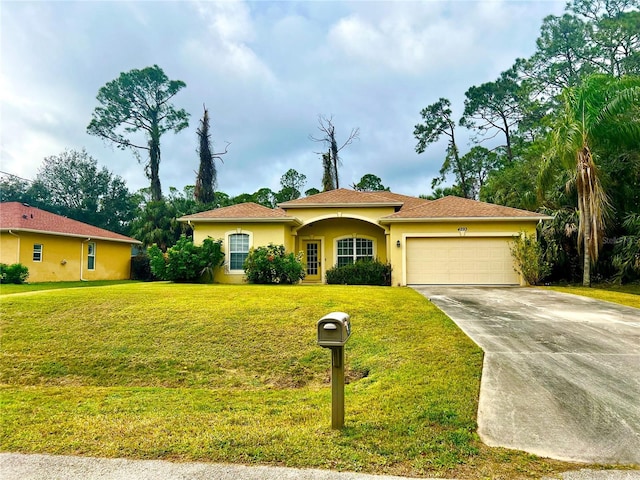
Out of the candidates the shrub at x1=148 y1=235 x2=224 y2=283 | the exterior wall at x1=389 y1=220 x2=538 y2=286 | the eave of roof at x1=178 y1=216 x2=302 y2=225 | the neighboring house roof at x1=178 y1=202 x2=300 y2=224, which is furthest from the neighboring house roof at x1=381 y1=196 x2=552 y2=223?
the shrub at x1=148 y1=235 x2=224 y2=283

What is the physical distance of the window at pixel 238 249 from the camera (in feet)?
55.3

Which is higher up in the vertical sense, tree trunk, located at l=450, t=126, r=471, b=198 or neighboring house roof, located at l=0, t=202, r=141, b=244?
tree trunk, located at l=450, t=126, r=471, b=198

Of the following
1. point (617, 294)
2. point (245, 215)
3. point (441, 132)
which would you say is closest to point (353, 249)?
point (245, 215)

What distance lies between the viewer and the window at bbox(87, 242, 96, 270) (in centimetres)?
2053

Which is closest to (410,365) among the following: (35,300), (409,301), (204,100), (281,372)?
(281,372)

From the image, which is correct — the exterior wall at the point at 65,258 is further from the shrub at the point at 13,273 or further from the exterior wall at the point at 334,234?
the exterior wall at the point at 334,234

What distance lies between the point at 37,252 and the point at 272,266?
37.7ft

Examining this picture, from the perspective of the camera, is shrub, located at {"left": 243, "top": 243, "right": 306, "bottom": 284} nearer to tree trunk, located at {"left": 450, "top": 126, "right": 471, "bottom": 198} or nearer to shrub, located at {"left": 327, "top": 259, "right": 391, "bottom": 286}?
shrub, located at {"left": 327, "top": 259, "right": 391, "bottom": 286}

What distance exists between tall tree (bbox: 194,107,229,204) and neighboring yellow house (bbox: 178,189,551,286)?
13.1m

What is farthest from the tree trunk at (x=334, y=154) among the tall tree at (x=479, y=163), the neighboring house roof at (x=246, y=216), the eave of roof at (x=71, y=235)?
the eave of roof at (x=71, y=235)

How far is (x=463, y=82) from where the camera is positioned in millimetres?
31141

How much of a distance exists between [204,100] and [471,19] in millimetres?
22955

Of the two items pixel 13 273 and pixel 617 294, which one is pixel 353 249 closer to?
pixel 617 294

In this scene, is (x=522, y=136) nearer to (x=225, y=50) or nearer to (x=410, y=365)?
(x=225, y=50)
